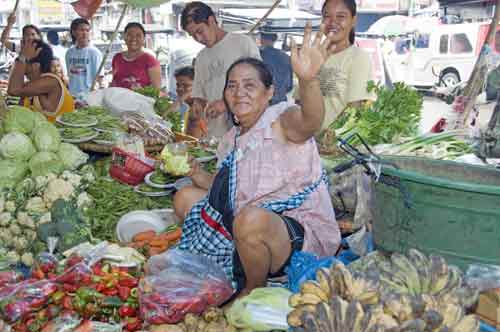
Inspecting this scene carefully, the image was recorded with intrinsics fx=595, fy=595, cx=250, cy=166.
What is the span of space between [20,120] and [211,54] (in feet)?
5.38

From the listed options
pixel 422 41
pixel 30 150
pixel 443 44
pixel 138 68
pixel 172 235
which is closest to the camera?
pixel 172 235

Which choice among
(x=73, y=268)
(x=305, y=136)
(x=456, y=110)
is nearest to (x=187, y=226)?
(x=73, y=268)

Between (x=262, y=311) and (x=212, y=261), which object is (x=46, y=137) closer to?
(x=212, y=261)

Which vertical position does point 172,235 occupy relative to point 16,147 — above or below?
below

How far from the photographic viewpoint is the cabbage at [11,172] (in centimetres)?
426

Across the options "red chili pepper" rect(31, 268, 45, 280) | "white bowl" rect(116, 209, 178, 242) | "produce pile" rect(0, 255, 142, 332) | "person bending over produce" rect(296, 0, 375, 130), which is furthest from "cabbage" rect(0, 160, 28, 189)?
"person bending over produce" rect(296, 0, 375, 130)

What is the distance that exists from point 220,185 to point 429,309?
1477 mm

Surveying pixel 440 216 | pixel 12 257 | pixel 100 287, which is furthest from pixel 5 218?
pixel 440 216

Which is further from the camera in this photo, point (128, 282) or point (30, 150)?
point (30, 150)

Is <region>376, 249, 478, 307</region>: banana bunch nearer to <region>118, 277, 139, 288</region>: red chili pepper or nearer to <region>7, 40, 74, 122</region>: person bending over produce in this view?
<region>118, 277, 139, 288</region>: red chili pepper

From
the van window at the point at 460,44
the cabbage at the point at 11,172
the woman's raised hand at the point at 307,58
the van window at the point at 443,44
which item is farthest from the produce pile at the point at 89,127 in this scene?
the van window at the point at 443,44

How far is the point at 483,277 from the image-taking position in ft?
6.93

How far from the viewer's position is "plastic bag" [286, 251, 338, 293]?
2.55 metres

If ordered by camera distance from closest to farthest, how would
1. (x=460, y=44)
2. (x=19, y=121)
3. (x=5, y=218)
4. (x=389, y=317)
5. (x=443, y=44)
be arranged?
(x=389, y=317)
(x=5, y=218)
(x=19, y=121)
(x=460, y=44)
(x=443, y=44)
